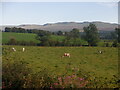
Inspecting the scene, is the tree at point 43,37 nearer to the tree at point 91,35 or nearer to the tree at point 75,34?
the tree at point 75,34

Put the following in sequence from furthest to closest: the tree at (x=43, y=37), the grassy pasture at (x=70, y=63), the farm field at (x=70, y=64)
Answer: the tree at (x=43, y=37)
the grassy pasture at (x=70, y=63)
the farm field at (x=70, y=64)

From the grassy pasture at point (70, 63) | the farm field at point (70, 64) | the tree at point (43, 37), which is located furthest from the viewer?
the tree at point (43, 37)

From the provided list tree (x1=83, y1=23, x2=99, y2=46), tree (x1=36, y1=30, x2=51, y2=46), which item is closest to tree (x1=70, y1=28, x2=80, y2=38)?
tree (x1=83, y1=23, x2=99, y2=46)

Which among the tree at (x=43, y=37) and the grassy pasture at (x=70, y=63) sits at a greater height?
the tree at (x=43, y=37)

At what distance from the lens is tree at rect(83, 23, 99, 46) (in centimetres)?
4831

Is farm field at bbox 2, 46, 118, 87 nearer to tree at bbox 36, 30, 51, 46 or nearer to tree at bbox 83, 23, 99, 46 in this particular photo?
tree at bbox 36, 30, 51, 46

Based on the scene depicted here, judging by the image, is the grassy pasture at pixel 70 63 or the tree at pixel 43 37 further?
the tree at pixel 43 37

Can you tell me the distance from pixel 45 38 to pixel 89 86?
42097 millimetres

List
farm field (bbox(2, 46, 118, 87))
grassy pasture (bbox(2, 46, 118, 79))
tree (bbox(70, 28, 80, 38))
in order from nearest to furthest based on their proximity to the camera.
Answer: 1. farm field (bbox(2, 46, 118, 87))
2. grassy pasture (bbox(2, 46, 118, 79))
3. tree (bbox(70, 28, 80, 38))

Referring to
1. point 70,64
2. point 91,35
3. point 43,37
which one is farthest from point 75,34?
point 70,64

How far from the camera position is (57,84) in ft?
21.5

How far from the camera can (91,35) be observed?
49.4m

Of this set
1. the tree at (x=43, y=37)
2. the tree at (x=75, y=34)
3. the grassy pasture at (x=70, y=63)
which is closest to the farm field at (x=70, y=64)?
the grassy pasture at (x=70, y=63)

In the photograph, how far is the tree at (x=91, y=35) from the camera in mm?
48312
